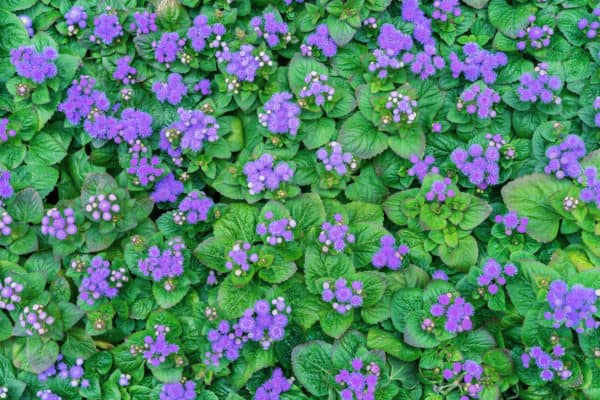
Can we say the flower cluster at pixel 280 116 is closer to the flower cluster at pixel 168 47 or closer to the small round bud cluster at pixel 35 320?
the flower cluster at pixel 168 47

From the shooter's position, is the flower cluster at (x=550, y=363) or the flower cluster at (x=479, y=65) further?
the flower cluster at (x=479, y=65)

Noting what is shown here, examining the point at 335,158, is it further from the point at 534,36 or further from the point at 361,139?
the point at 534,36

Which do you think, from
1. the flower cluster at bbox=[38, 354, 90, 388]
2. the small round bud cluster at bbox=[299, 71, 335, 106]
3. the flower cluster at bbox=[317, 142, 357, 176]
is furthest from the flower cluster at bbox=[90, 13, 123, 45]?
the flower cluster at bbox=[38, 354, 90, 388]

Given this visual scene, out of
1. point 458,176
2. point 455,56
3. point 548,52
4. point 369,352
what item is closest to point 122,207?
point 369,352

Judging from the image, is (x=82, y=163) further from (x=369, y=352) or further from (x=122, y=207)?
(x=369, y=352)

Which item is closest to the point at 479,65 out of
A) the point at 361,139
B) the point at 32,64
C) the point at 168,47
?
the point at 361,139

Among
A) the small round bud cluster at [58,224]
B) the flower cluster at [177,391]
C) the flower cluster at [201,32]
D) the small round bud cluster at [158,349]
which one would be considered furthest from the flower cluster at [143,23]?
the flower cluster at [177,391]
